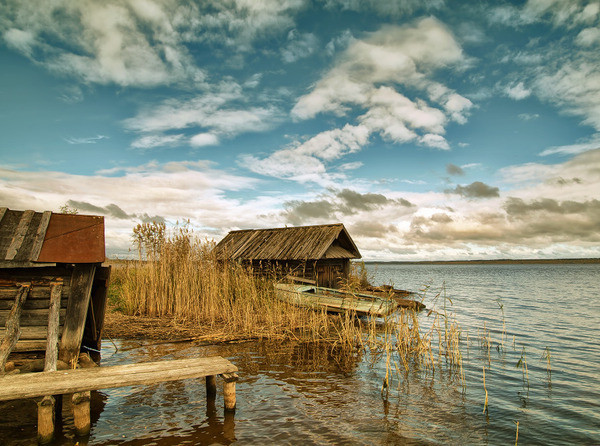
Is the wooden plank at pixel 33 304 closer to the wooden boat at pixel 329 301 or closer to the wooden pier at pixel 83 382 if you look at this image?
the wooden pier at pixel 83 382

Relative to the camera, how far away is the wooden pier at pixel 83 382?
3.13 metres

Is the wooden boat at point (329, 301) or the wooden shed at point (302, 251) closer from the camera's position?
the wooden boat at point (329, 301)

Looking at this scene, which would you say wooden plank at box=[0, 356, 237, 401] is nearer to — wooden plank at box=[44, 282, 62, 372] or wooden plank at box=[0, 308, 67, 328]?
wooden plank at box=[44, 282, 62, 372]

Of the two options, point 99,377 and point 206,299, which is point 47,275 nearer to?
point 99,377

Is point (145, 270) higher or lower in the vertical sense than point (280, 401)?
higher

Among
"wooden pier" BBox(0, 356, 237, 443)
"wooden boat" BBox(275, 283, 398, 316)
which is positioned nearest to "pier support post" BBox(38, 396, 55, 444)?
"wooden pier" BBox(0, 356, 237, 443)

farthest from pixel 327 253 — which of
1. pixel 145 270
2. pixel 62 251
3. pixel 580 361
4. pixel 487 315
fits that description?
pixel 62 251

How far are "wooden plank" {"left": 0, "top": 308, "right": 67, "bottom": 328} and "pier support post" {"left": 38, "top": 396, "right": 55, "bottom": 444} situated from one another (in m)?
1.47

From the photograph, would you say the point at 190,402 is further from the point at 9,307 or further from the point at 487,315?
the point at 487,315

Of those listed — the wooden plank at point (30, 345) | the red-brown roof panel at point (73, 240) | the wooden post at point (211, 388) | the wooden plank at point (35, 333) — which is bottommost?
the wooden post at point (211, 388)

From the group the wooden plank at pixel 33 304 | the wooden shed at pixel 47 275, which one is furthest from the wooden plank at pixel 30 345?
the wooden plank at pixel 33 304

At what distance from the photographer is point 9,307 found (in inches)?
166

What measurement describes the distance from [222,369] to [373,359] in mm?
3692

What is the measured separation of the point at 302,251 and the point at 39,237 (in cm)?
1069
